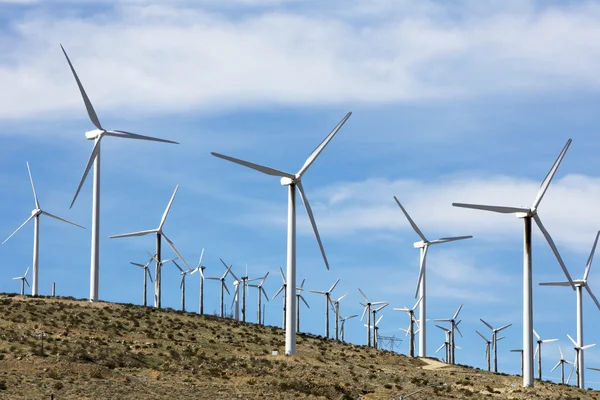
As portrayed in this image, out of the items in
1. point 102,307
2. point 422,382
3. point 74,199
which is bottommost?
point 422,382

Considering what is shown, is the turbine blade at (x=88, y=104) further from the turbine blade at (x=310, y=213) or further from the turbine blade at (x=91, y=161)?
the turbine blade at (x=310, y=213)

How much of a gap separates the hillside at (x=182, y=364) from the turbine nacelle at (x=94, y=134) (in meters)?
18.9

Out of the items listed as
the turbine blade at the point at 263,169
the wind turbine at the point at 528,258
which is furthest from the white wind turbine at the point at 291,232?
the wind turbine at the point at 528,258

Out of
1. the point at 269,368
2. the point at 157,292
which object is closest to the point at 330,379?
the point at 269,368

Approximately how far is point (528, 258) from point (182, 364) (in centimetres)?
3590

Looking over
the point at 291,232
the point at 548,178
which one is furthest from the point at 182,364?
the point at 548,178

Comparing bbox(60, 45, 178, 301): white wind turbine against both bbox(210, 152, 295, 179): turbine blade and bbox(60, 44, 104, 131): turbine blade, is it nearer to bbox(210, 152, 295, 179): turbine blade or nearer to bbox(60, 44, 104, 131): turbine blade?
bbox(60, 44, 104, 131): turbine blade

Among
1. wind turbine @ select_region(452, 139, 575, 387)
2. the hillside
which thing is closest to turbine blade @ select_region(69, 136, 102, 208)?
the hillside

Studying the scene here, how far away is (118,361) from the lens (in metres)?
92.4

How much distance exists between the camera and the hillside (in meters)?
84.0

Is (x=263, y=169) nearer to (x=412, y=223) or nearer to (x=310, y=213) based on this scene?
(x=310, y=213)

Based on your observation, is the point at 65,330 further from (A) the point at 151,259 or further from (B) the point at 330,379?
(A) the point at 151,259

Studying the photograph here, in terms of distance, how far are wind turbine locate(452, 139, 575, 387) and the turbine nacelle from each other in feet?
141

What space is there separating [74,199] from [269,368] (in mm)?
28544
